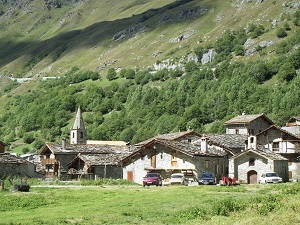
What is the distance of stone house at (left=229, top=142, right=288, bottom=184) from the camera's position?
240 feet

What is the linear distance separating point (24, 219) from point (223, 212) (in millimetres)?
11622

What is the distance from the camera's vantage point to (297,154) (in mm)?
85500

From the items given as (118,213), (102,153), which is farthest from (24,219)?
(102,153)

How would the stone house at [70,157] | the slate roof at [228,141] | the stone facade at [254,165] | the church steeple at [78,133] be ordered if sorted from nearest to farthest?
the stone facade at [254,165] < the slate roof at [228,141] < the stone house at [70,157] < the church steeple at [78,133]

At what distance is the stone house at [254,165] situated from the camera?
73.2 m

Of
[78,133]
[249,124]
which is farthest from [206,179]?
[78,133]

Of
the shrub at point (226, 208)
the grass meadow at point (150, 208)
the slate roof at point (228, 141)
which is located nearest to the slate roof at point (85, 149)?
the slate roof at point (228, 141)

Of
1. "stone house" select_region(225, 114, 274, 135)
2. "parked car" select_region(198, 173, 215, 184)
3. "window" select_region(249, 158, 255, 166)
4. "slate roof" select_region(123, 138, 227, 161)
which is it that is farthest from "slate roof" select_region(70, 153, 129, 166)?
"stone house" select_region(225, 114, 274, 135)

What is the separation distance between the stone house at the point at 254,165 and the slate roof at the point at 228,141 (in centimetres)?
789

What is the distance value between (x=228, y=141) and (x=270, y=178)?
2278 cm

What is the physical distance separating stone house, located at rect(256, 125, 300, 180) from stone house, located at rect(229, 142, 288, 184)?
8.68 m

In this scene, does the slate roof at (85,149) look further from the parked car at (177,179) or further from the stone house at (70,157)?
the parked car at (177,179)

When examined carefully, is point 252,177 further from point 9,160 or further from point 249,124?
point 249,124

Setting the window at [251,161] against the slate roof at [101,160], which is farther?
the slate roof at [101,160]
